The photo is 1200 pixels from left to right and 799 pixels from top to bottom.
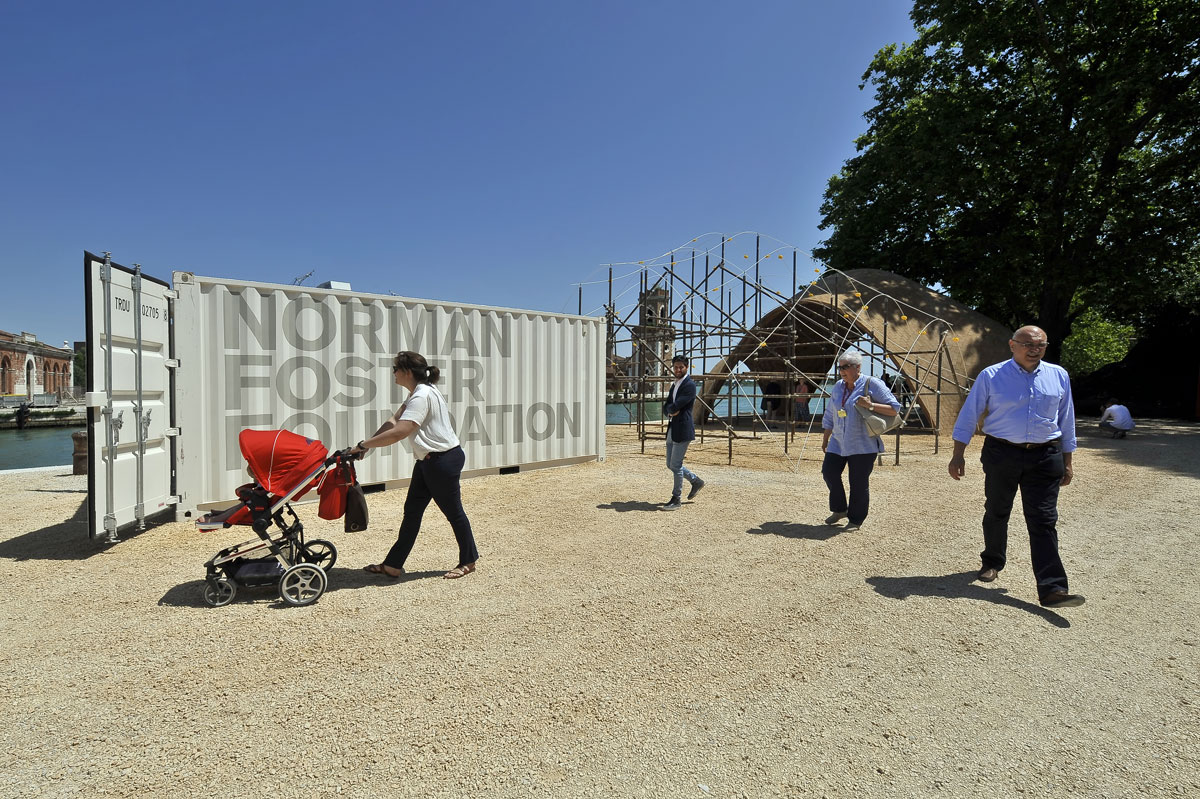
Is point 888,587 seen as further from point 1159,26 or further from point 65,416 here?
point 65,416

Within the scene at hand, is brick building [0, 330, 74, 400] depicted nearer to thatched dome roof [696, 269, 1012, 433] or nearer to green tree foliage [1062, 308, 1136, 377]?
thatched dome roof [696, 269, 1012, 433]

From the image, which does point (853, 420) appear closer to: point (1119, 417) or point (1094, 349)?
point (1119, 417)

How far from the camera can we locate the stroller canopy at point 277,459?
12.8ft

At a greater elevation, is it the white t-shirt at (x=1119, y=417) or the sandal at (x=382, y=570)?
the white t-shirt at (x=1119, y=417)

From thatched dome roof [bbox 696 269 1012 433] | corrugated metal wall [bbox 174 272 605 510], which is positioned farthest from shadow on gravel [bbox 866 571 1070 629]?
thatched dome roof [bbox 696 269 1012 433]

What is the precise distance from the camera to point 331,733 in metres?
2.46

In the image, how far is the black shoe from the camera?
3852 mm

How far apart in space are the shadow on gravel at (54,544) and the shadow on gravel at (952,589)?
6407 mm

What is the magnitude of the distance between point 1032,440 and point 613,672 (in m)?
3.13

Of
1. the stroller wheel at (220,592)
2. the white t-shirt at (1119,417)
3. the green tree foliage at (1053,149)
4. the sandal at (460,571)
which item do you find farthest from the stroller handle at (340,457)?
the green tree foliage at (1053,149)

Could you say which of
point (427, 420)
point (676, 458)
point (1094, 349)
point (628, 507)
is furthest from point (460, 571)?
point (1094, 349)

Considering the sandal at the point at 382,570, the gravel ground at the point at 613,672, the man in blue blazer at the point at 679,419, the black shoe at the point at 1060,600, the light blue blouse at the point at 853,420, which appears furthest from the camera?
the man in blue blazer at the point at 679,419

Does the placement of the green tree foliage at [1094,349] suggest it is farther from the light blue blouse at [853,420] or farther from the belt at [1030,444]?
the belt at [1030,444]

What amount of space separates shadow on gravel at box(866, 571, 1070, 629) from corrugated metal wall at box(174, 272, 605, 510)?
5.89 metres
